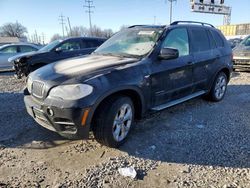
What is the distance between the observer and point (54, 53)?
9078mm

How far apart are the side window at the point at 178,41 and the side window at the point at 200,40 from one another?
287mm

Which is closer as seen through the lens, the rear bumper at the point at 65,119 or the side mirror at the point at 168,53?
the rear bumper at the point at 65,119

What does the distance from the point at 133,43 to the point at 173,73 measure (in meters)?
0.89

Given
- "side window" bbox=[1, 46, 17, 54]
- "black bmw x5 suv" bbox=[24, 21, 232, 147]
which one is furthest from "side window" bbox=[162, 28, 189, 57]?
"side window" bbox=[1, 46, 17, 54]

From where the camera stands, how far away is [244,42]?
37.3 ft

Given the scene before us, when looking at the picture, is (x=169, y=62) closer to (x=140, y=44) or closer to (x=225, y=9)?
(x=140, y=44)

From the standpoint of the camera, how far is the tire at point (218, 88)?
19.7ft

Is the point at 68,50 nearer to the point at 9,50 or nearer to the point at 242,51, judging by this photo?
the point at 9,50

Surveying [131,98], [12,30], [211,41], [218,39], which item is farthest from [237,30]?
[12,30]

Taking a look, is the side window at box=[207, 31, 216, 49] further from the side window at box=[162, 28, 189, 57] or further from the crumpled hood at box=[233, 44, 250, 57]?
the crumpled hood at box=[233, 44, 250, 57]

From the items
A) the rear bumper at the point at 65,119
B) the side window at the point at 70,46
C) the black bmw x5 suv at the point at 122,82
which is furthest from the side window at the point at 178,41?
the side window at the point at 70,46

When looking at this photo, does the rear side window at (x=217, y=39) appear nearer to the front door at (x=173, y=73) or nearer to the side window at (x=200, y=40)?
the side window at (x=200, y=40)

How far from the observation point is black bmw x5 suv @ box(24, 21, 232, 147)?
328cm

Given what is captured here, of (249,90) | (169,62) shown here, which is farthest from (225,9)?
(169,62)
